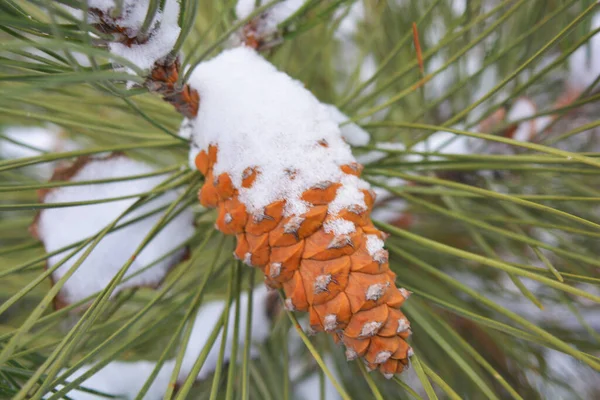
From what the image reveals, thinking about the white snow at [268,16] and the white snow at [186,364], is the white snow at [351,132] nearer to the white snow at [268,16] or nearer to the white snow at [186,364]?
the white snow at [268,16]

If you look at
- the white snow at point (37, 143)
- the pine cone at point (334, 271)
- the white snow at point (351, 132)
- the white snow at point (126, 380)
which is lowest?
the white snow at point (126, 380)

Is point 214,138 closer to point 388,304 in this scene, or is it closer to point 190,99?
point 190,99

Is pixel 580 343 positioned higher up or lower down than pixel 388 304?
lower down

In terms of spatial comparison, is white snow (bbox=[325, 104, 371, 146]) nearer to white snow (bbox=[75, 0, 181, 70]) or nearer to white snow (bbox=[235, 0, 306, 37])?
white snow (bbox=[235, 0, 306, 37])

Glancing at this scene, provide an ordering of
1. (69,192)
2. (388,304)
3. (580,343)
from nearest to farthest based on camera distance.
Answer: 1. (388,304)
2. (69,192)
3. (580,343)

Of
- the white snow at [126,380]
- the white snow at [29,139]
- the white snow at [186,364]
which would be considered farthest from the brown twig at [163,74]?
the white snow at [29,139]

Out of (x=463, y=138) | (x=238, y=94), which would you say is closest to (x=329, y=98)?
(x=463, y=138)

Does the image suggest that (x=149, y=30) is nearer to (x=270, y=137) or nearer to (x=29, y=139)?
(x=270, y=137)
